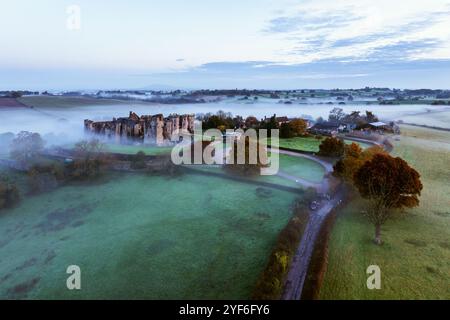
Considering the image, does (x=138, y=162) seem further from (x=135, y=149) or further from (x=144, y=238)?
(x=144, y=238)

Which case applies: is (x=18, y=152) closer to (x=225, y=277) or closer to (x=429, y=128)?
(x=225, y=277)

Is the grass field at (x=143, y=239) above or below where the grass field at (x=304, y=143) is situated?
below

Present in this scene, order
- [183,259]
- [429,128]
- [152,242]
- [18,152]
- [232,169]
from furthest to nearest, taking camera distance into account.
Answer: [429,128] → [18,152] → [232,169] → [152,242] → [183,259]

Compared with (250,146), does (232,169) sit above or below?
below

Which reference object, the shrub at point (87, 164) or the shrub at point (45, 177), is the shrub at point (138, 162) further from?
the shrub at point (45, 177)

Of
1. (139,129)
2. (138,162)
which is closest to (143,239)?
(138,162)

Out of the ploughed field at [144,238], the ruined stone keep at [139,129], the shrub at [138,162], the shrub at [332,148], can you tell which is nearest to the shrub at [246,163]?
the ploughed field at [144,238]

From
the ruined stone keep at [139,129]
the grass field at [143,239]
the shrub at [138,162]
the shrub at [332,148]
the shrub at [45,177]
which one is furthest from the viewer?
the ruined stone keep at [139,129]

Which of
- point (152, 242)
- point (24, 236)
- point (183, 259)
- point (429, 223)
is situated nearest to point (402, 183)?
point (429, 223)
